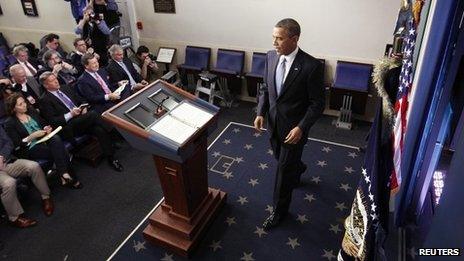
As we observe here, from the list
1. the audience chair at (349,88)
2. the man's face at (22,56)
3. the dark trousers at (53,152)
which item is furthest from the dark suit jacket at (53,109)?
the audience chair at (349,88)

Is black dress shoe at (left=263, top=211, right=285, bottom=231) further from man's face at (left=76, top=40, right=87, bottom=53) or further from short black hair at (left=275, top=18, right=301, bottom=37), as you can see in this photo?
man's face at (left=76, top=40, right=87, bottom=53)

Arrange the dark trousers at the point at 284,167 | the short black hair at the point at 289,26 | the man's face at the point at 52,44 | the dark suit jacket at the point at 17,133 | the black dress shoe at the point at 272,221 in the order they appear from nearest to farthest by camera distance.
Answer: the short black hair at the point at 289,26, the dark trousers at the point at 284,167, the black dress shoe at the point at 272,221, the dark suit jacket at the point at 17,133, the man's face at the point at 52,44

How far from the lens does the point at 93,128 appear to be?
461cm

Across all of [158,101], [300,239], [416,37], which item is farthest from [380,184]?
[158,101]

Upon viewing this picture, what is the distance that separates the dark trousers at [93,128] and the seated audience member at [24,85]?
2.01 feet

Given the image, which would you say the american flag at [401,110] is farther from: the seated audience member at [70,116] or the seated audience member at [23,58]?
the seated audience member at [23,58]

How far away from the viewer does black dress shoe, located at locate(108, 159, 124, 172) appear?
452 cm

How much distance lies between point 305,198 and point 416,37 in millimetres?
2009

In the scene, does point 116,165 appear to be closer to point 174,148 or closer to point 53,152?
point 53,152

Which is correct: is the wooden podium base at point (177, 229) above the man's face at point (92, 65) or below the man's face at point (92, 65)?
below

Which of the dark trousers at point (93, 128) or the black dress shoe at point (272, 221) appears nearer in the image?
the black dress shoe at point (272, 221)

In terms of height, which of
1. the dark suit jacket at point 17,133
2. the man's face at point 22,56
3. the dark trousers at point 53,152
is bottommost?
the dark trousers at point 53,152

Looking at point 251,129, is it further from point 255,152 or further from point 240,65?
point 240,65

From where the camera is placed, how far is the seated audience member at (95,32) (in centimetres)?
600
